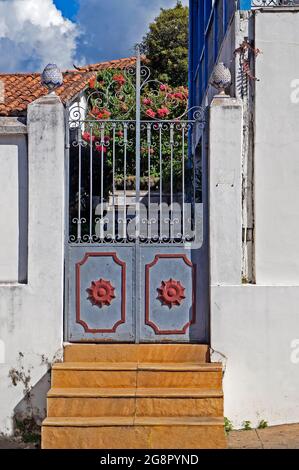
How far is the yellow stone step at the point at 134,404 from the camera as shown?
23.7 ft

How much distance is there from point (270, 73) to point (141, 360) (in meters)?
3.38

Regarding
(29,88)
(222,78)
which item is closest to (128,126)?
(222,78)

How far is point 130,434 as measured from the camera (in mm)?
6949

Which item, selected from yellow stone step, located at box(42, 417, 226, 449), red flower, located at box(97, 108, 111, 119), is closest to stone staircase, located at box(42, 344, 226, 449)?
yellow stone step, located at box(42, 417, 226, 449)

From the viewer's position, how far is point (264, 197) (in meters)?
8.06

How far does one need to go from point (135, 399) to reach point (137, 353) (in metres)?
0.78

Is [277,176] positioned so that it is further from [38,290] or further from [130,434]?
[130,434]

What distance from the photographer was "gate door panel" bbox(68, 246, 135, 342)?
26.6ft

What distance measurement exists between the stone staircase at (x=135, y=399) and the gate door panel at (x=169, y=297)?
19 centimetres

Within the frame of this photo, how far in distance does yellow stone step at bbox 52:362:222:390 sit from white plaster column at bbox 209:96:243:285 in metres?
1.11

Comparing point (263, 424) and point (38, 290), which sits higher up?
point (38, 290)

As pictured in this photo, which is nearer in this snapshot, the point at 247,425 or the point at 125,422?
the point at 125,422

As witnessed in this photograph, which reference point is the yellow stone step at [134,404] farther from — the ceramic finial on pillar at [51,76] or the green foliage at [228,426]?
the ceramic finial on pillar at [51,76]

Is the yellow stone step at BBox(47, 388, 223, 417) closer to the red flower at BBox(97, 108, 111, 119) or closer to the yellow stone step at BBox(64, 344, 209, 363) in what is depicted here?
Result: the yellow stone step at BBox(64, 344, 209, 363)
